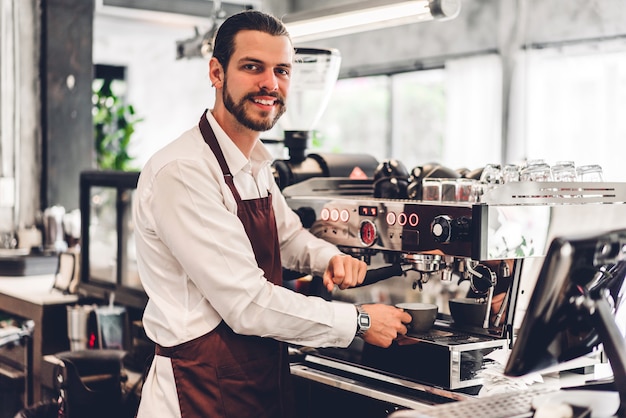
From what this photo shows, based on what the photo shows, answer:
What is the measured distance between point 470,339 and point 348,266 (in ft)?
1.17

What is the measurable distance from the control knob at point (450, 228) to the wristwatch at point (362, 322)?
25 cm

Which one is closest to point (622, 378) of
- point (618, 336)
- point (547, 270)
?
point (618, 336)

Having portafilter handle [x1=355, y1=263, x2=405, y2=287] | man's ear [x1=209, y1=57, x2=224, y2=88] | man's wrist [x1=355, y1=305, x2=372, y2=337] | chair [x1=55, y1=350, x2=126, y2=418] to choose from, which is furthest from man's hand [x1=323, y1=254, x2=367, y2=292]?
chair [x1=55, y1=350, x2=126, y2=418]

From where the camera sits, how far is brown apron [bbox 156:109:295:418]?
1.94 m

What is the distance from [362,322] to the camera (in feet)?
6.33

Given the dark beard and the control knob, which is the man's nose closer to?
the dark beard

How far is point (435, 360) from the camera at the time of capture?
6.40 feet

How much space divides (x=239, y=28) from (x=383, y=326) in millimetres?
798

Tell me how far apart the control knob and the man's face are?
0.48 m

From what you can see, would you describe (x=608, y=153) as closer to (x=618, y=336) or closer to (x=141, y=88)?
(x=618, y=336)

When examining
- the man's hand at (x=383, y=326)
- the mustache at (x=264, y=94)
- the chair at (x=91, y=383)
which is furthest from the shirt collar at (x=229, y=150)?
the chair at (x=91, y=383)

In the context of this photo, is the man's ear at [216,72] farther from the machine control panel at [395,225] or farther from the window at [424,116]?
the window at [424,116]

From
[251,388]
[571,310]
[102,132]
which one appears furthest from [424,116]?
[571,310]

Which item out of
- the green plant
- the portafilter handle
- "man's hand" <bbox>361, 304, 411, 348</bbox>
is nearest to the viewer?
"man's hand" <bbox>361, 304, 411, 348</bbox>
